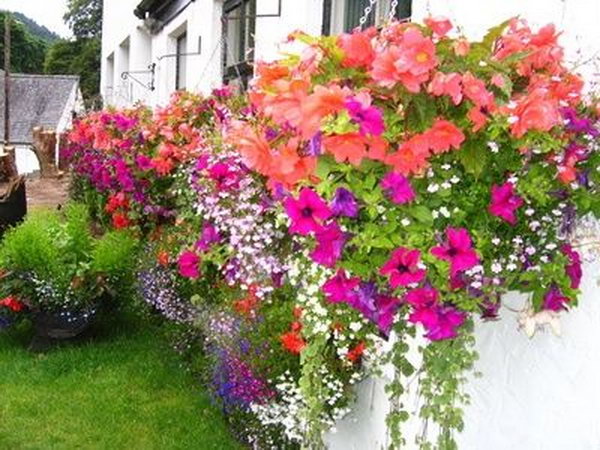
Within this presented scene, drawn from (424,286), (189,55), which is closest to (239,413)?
(424,286)

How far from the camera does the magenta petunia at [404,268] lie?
197cm

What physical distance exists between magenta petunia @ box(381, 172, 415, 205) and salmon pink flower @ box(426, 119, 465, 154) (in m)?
0.10

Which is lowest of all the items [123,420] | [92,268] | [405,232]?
[123,420]

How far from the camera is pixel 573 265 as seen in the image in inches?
83.6

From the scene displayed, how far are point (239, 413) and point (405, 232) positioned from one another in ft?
8.69

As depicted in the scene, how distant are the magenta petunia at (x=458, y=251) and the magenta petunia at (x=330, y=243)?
0.22 meters

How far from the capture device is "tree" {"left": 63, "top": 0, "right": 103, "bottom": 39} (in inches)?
2237

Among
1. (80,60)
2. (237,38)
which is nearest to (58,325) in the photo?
(237,38)

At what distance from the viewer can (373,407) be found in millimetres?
3447

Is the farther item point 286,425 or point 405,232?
point 286,425

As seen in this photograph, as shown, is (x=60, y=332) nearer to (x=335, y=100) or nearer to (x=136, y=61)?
(x=335, y=100)

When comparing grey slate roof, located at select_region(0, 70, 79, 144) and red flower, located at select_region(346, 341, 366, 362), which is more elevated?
grey slate roof, located at select_region(0, 70, 79, 144)

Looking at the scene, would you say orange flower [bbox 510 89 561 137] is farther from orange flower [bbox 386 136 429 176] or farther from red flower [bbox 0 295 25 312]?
red flower [bbox 0 295 25 312]

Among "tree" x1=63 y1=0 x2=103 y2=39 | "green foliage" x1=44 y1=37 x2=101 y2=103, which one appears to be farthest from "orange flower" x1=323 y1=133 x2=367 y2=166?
"tree" x1=63 y1=0 x2=103 y2=39
